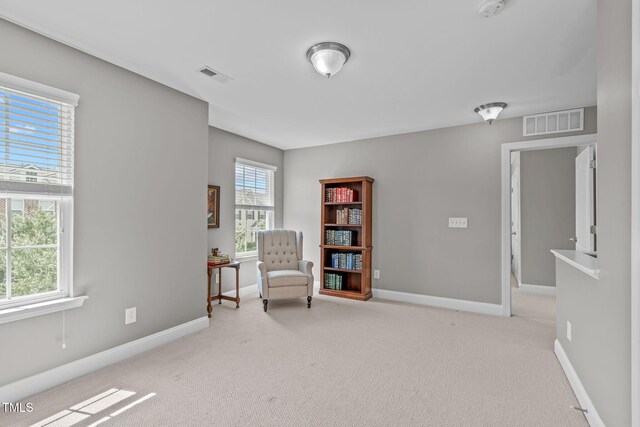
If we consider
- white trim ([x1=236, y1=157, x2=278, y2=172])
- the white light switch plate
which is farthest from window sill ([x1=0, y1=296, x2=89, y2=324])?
the white light switch plate

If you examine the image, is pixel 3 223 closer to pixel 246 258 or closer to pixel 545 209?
pixel 246 258

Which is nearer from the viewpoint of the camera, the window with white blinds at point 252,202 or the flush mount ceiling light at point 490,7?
the flush mount ceiling light at point 490,7

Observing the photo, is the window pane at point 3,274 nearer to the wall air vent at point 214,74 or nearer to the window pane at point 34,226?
the window pane at point 34,226

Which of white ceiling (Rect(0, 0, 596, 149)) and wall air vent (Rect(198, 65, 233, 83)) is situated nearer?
white ceiling (Rect(0, 0, 596, 149))

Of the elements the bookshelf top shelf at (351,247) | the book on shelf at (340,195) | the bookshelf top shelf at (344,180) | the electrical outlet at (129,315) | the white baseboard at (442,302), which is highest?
the bookshelf top shelf at (344,180)

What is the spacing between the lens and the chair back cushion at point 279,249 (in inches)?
181

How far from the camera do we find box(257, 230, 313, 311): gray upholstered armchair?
413 cm

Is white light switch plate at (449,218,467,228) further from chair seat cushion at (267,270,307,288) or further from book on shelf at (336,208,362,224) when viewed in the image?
chair seat cushion at (267,270,307,288)

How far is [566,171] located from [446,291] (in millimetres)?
2883

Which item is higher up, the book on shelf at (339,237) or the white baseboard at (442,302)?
the book on shelf at (339,237)

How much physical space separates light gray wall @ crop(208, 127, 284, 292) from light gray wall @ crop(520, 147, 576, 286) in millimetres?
4576

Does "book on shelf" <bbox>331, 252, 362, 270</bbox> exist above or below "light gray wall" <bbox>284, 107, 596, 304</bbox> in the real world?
below

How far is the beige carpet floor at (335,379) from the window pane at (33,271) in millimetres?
720

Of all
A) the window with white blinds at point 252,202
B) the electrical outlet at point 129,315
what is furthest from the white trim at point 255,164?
the electrical outlet at point 129,315
